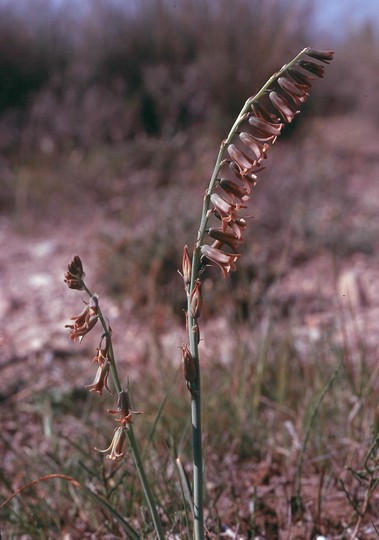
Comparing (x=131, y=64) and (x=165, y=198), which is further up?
(x=131, y=64)

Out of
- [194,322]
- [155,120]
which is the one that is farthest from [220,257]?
[155,120]

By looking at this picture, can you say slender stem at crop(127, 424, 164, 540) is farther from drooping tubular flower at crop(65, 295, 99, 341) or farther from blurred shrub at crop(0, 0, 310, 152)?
blurred shrub at crop(0, 0, 310, 152)

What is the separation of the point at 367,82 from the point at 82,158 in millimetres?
3306

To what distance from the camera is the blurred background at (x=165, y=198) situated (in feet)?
9.02

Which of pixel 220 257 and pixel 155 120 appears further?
pixel 155 120

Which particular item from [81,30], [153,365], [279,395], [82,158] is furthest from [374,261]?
[81,30]

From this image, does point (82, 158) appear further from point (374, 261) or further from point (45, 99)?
point (374, 261)

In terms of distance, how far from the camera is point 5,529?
5.86ft

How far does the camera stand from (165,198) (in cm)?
470

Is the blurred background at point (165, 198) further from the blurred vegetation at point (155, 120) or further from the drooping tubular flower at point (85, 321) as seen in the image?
the drooping tubular flower at point (85, 321)

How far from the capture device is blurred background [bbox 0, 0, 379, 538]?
2.75m

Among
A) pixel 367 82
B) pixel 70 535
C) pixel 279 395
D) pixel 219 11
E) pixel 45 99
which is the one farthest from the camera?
pixel 367 82

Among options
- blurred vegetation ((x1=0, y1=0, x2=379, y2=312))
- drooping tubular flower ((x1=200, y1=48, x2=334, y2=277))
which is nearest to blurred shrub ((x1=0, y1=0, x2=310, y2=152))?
blurred vegetation ((x1=0, y1=0, x2=379, y2=312))

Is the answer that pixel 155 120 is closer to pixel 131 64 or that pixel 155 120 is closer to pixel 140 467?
pixel 131 64
